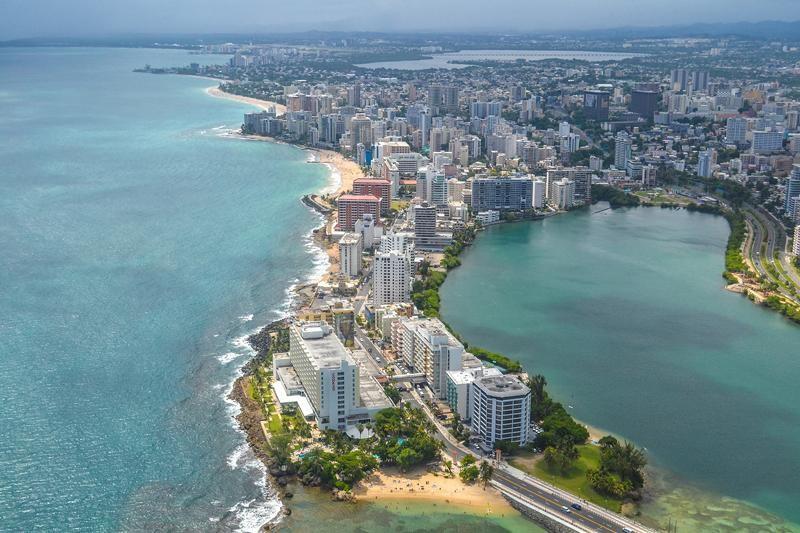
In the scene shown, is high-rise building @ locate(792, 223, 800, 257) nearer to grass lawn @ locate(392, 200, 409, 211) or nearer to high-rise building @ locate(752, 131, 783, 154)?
grass lawn @ locate(392, 200, 409, 211)

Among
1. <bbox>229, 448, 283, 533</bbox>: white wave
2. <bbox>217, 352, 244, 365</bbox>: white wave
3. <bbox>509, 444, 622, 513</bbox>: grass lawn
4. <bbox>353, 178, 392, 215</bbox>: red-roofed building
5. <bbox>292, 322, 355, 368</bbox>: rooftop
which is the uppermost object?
<bbox>292, 322, 355, 368</bbox>: rooftop

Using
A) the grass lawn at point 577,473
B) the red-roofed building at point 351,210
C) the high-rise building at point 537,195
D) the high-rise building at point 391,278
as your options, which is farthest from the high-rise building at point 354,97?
the grass lawn at point 577,473

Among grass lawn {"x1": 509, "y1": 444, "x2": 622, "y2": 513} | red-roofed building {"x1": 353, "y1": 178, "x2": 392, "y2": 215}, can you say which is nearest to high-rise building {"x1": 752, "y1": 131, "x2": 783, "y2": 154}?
red-roofed building {"x1": 353, "y1": 178, "x2": 392, "y2": 215}

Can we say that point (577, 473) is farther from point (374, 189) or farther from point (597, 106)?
point (597, 106)

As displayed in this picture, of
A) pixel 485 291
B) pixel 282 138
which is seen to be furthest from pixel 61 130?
pixel 485 291

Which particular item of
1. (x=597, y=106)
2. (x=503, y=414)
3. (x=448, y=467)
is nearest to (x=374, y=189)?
(x=503, y=414)

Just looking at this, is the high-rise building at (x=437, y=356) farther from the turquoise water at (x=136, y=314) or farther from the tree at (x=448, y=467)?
the turquoise water at (x=136, y=314)

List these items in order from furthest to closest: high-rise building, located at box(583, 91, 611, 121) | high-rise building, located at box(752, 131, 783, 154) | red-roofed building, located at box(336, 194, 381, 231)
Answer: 1. high-rise building, located at box(583, 91, 611, 121)
2. high-rise building, located at box(752, 131, 783, 154)
3. red-roofed building, located at box(336, 194, 381, 231)
